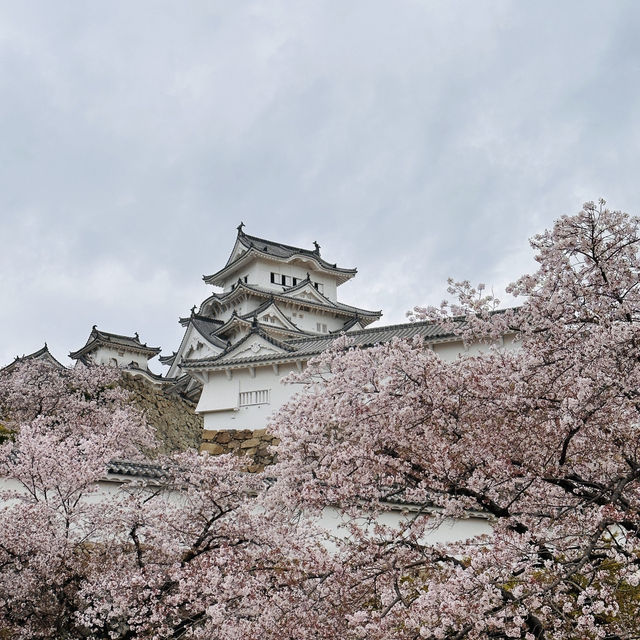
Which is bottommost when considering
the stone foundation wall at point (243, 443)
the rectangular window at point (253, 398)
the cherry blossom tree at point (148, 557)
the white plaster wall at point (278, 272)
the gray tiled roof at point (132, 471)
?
the cherry blossom tree at point (148, 557)

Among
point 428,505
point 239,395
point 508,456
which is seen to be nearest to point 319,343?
point 239,395

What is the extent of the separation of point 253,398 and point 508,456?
1393cm

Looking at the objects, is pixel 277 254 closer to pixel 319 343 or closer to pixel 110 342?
pixel 110 342

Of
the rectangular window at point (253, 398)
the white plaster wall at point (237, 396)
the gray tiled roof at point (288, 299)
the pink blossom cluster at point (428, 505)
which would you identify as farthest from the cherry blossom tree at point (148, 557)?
the gray tiled roof at point (288, 299)

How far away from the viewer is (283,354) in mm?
19078

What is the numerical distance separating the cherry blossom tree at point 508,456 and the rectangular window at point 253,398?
1233 centimetres

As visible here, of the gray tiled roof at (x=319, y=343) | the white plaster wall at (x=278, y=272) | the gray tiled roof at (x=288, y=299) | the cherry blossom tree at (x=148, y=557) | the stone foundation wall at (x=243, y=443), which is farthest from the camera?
the white plaster wall at (x=278, y=272)

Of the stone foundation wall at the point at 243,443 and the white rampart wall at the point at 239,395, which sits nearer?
the stone foundation wall at the point at 243,443

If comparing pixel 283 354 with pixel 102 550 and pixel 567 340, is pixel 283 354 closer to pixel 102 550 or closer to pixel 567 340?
pixel 102 550

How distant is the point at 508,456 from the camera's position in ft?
19.5

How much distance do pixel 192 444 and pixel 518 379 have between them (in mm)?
22619

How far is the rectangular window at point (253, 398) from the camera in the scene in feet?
62.8

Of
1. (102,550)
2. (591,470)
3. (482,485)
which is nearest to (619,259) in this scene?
(591,470)

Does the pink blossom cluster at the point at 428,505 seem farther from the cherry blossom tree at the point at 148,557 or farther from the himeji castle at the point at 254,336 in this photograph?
the himeji castle at the point at 254,336
